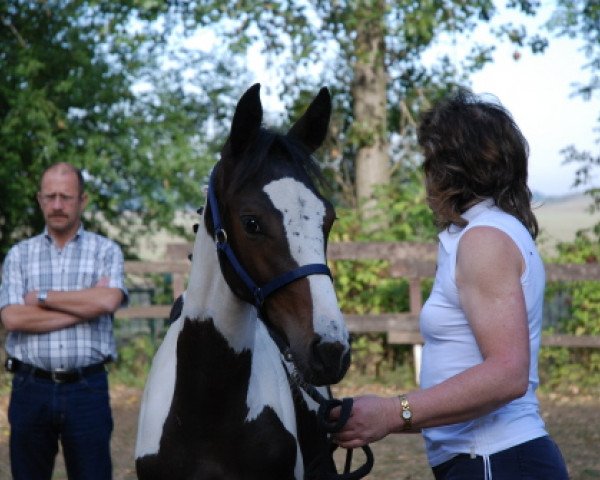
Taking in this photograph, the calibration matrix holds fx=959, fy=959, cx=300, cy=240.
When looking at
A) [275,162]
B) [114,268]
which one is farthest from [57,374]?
[275,162]

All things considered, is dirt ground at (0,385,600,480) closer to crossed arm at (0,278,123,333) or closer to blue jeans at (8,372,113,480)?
blue jeans at (8,372,113,480)

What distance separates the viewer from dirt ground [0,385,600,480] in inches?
273

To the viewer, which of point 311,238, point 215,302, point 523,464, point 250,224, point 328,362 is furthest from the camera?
point 215,302

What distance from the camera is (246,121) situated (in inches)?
112

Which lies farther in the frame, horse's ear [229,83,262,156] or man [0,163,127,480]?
man [0,163,127,480]

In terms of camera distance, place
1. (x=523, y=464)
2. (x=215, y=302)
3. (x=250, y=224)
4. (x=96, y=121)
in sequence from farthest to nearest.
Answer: (x=96, y=121) → (x=215, y=302) → (x=250, y=224) → (x=523, y=464)

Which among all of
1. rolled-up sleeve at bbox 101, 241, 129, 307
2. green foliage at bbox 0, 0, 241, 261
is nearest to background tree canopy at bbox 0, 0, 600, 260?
green foliage at bbox 0, 0, 241, 261

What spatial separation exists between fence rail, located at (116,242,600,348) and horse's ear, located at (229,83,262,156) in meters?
7.53

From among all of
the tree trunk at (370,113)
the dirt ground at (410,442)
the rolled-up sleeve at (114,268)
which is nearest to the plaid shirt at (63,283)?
the rolled-up sleeve at (114,268)

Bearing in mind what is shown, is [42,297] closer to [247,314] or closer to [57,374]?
[57,374]

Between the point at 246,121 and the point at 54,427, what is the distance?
212cm

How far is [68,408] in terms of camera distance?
4.26m

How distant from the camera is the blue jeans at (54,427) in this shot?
14.0 ft

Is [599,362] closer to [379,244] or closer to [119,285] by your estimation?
[379,244]
